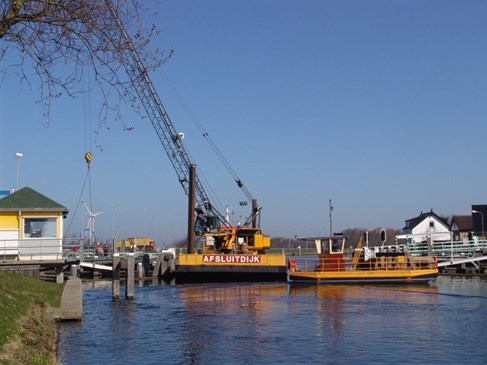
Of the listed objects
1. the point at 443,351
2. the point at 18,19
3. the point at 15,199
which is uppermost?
the point at 18,19

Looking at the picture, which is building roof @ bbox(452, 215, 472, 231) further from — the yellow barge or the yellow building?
the yellow building

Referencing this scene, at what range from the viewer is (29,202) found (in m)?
33.6

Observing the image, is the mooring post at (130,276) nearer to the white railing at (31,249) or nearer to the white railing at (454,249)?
the white railing at (31,249)

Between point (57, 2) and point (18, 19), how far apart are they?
31.4 inches

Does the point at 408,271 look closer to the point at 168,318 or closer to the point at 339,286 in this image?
the point at 339,286

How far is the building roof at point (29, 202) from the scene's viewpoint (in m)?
33.2

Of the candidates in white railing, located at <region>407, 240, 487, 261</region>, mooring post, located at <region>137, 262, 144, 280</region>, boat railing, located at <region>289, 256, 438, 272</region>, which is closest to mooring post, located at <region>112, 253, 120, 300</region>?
boat railing, located at <region>289, 256, 438, 272</region>

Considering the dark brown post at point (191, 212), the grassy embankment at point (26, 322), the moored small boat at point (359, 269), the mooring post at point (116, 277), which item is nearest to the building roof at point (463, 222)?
the moored small boat at point (359, 269)

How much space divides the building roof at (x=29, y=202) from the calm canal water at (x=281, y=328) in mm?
5286

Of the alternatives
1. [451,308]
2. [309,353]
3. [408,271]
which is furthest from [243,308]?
[408,271]

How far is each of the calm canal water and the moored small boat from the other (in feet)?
19.4

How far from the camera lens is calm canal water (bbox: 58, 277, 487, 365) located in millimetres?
19125

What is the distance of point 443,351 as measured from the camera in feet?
65.5

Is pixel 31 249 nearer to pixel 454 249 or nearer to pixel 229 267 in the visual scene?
pixel 229 267
